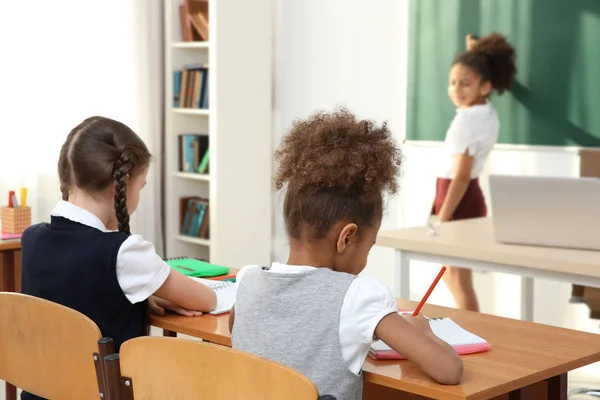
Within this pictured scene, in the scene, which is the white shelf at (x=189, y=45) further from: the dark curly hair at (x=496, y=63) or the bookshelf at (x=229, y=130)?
the dark curly hair at (x=496, y=63)

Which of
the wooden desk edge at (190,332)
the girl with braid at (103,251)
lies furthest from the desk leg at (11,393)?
the wooden desk edge at (190,332)

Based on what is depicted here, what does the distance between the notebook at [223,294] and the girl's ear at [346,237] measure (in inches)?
20.0

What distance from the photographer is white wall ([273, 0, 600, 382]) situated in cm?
445

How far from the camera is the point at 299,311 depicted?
1.63m

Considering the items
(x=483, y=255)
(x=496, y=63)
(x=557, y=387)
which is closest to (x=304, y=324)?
(x=557, y=387)

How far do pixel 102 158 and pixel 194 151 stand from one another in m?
3.37

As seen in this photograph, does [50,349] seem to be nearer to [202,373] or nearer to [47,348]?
[47,348]

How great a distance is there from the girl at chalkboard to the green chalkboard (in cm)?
10

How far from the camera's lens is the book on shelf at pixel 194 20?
5320 mm

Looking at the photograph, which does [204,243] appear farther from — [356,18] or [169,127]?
[356,18]

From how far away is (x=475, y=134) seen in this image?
4258 millimetres

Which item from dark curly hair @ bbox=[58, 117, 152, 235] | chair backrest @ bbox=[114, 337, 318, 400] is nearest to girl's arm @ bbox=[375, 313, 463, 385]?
chair backrest @ bbox=[114, 337, 318, 400]

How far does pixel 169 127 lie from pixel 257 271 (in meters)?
3.84

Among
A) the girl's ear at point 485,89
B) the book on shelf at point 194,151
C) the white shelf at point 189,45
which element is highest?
the white shelf at point 189,45
